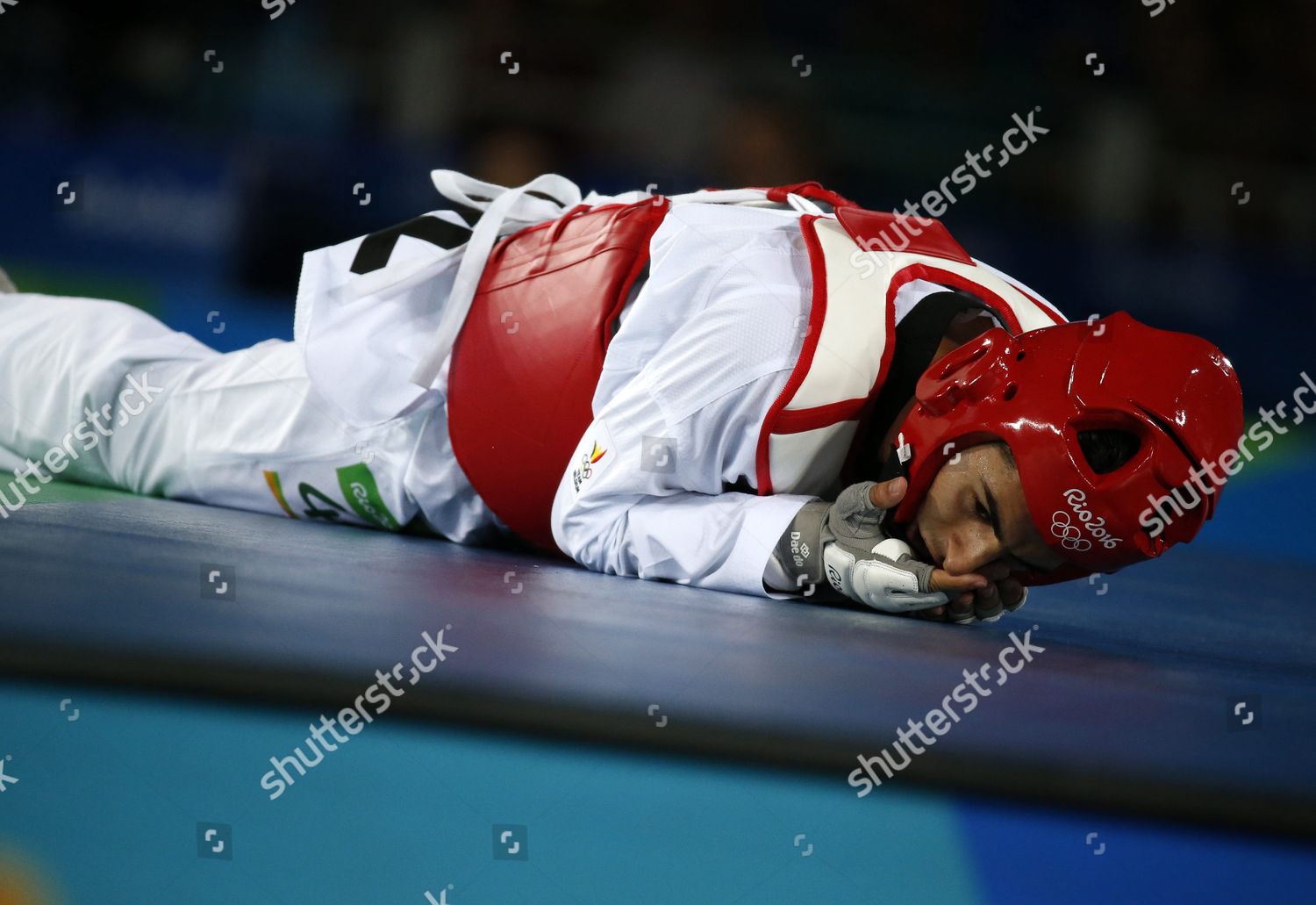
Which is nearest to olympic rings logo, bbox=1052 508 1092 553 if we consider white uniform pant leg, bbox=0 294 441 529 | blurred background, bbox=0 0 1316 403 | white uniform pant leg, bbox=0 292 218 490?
white uniform pant leg, bbox=0 294 441 529

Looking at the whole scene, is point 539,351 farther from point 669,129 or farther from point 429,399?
point 669,129

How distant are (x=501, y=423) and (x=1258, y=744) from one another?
1604 millimetres

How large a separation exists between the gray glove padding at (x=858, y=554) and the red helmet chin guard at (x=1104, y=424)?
0.53 ft

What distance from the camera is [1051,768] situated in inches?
66.2

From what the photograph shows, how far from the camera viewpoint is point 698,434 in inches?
95.2

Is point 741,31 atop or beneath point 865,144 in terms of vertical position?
atop

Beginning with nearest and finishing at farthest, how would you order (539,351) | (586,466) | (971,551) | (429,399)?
(971,551) < (586,466) < (539,351) < (429,399)

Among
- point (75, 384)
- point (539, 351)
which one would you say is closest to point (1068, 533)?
point (539, 351)

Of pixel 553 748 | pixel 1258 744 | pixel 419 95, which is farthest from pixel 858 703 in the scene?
pixel 419 95

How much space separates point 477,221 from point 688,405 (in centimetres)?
109

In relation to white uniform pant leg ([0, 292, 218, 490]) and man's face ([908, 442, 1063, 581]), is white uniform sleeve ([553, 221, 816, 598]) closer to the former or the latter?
man's face ([908, 442, 1063, 581])

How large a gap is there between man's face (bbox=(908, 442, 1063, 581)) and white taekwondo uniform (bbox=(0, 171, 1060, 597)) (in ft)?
0.92

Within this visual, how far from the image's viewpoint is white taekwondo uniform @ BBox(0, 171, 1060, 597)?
243cm

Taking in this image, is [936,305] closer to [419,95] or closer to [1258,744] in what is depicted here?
[1258,744]
